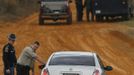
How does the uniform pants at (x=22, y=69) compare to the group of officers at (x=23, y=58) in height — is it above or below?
below

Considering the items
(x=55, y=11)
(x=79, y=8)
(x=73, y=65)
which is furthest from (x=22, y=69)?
(x=79, y=8)

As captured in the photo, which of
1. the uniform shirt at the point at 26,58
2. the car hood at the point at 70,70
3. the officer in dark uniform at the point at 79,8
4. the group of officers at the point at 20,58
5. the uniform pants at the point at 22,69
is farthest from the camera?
the officer in dark uniform at the point at 79,8

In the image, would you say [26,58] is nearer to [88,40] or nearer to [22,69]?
[22,69]

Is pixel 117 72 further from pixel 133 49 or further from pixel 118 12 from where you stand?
pixel 118 12

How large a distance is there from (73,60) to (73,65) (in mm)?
381

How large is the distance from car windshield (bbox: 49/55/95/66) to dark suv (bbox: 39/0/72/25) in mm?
24436

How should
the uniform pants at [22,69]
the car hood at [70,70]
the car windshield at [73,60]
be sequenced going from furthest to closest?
1. the uniform pants at [22,69]
2. the car windshield at [73,60]
3. the car hood at [70,70]

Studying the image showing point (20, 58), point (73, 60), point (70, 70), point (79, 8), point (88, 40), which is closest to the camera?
point (70, 70)

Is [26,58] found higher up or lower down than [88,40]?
higher up

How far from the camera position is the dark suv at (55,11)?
4181 centimetres

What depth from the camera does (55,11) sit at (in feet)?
138

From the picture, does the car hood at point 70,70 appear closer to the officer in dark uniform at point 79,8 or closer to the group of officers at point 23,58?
the group of officers at point 23,58

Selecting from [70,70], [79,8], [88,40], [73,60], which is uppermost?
[73,60]

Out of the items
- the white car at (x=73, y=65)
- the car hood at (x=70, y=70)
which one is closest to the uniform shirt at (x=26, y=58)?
the white car at (x=73, y=65)
